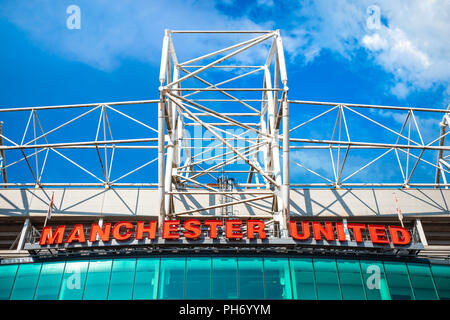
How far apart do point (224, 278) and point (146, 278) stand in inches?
199

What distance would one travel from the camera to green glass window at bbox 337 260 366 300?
84.9 feet

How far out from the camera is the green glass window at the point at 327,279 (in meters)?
25.8

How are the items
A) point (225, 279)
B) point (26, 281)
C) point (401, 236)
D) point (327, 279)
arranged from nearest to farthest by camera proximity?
point (225, 279) < point (327, 279) < point (26, 281) < point (401, 236)

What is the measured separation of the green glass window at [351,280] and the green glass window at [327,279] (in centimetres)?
37

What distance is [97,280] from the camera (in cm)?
2639

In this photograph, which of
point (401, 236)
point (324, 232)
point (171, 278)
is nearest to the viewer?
point (171, 278)

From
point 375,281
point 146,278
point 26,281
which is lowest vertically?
point 375,281

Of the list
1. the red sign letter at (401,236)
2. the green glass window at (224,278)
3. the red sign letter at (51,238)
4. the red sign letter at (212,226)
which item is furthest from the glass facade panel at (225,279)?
the red sign letter at (212,226)

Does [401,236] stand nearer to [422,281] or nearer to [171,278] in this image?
[422,281]

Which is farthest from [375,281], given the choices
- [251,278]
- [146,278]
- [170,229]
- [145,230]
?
[145,230]

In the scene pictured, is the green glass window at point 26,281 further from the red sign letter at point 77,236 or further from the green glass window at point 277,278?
the green glass window at point 277,278

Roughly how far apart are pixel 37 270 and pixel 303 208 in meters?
22.7

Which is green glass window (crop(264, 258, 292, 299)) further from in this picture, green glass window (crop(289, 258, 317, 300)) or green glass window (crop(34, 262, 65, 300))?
green glass window (crop(34, 262, 65, 300))
